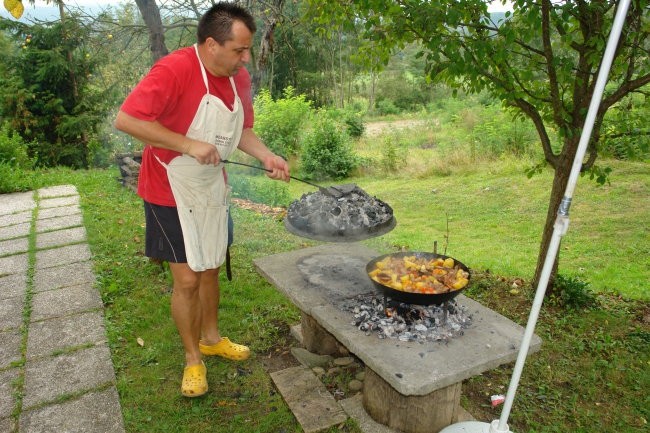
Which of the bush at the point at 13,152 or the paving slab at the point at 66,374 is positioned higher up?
the bush at the point at 13,152

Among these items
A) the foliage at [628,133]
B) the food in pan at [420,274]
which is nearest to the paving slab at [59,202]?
the food in pan at [420,274]

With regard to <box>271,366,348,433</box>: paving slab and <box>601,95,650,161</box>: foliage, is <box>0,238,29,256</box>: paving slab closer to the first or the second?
<box>271,366,348,433</box>: paving slab

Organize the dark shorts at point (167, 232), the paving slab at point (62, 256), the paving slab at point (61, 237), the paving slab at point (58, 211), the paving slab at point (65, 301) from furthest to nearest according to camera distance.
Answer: the paving slab at point (58, 211), the paving slab at point (61, 237), the paving slab at point (62, 256), the paving slab at point (65, 301), the dark shorts at point (167, 232)

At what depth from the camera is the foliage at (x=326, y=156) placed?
12000 mm

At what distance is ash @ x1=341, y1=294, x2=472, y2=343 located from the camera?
8.44 feet

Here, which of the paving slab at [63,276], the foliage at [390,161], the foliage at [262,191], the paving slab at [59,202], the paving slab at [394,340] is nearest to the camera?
the paving slab at [394,340]

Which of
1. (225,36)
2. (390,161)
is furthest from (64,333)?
(390,161)

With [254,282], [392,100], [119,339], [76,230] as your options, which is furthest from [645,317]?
[392,100]

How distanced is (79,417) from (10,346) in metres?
1.19

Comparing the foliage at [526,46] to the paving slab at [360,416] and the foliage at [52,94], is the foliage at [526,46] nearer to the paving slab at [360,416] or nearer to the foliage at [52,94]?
the paving slab at [360,416]

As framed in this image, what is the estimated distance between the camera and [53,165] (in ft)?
37.3

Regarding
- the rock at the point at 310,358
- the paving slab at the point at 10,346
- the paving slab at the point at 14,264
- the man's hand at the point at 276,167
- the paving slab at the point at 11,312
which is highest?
the man's hand at the point at 276,167

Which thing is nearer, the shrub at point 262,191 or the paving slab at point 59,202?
the paving slab at point 59,202

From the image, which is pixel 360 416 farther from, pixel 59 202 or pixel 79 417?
pixel 59 202
